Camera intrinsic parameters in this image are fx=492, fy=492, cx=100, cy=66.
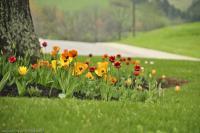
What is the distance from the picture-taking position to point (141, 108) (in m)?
7.89

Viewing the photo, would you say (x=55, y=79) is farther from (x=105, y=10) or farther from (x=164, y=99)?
(x=105, y=10)

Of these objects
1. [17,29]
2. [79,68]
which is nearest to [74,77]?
[79,68]

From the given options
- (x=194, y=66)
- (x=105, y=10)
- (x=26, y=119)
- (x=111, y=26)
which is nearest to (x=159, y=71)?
(x=194, y=66)

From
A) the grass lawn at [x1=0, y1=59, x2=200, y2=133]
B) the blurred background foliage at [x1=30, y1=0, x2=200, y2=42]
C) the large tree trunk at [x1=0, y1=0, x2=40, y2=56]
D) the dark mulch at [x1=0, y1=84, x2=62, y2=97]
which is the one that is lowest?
the grass lawn at [x1=0, y1=59, x2=200, y2=133]

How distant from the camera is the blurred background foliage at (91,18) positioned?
113162 millimetres

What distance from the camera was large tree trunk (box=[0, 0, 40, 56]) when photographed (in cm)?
1113

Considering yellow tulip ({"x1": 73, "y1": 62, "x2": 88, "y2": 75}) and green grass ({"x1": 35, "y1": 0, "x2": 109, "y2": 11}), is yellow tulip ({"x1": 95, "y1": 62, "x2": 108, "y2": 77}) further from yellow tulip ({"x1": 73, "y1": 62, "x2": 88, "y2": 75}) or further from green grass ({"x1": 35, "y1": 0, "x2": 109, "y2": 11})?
green grass ({"x1": 35, "y1": 0, "x2": 109, "y2": 11})

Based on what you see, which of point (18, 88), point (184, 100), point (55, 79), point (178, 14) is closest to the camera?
point (18, 88)

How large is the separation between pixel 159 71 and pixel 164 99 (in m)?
7.03

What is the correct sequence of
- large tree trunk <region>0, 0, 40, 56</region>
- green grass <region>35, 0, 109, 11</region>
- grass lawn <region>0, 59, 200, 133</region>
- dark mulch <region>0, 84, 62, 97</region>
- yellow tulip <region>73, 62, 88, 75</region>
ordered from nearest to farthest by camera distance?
grass lawn <region>0, 59, 200, 133</region> → dark mulch <region>0, 84, 62, 97</region> → yellow tulip <region>73, 62, 88, 75</region> → large tree trunk <region>0, 0, 40, 56</region> → green grass <region>35, 0, 109, 11</region>

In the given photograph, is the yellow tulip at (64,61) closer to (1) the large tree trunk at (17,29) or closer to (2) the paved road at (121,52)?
(1) the large tree trunk at (17,29)

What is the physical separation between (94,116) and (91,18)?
112811mm

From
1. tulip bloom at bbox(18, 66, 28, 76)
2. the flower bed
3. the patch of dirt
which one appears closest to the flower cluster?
the flower bed

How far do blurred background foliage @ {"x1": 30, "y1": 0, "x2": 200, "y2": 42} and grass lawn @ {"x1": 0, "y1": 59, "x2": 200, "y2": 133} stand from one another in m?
89.8
